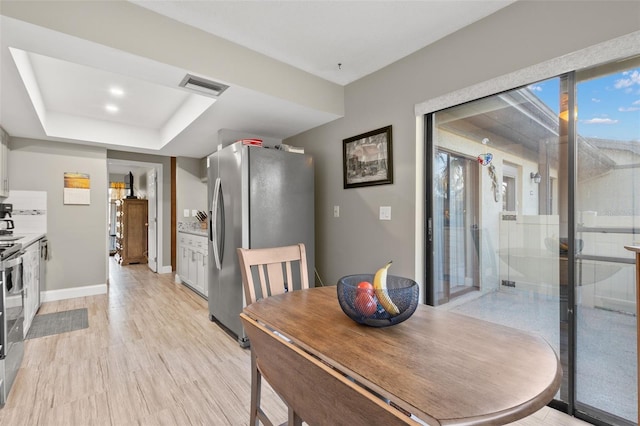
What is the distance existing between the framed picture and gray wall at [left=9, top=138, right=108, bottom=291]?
12.4 feet

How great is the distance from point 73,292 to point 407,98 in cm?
501

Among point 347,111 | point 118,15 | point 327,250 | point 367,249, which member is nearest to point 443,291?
point 367,249

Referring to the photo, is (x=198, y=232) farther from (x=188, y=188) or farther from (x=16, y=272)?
(x=16, y=272)

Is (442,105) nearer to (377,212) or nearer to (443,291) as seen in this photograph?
(377,212)

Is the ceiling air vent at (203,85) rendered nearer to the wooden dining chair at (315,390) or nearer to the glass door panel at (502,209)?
the glass door panel at (502,209)

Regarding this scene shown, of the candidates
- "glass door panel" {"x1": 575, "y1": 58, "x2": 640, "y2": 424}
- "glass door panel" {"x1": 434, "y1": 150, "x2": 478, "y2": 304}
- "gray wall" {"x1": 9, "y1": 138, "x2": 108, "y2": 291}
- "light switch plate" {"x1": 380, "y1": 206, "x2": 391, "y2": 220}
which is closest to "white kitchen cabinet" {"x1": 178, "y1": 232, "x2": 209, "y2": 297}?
"gray wall" {"x1": 9, "y1": 138, "x2": 108, "y2": 291}

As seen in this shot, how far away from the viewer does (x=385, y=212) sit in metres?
2.76

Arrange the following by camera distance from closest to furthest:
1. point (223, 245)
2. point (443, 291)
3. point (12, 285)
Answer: point (12, 285), point (443, 291), point (223, 245)

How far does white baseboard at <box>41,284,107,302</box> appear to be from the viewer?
4.11m

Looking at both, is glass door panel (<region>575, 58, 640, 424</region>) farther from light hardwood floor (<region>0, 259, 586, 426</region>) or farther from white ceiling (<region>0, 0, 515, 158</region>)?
white ceiling (<region>0, 0, 515, 158</region>)

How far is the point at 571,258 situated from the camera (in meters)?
1.78

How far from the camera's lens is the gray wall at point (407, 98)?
1.72 meters

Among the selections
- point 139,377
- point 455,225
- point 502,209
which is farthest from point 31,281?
point 502,209

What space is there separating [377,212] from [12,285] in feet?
9.44
